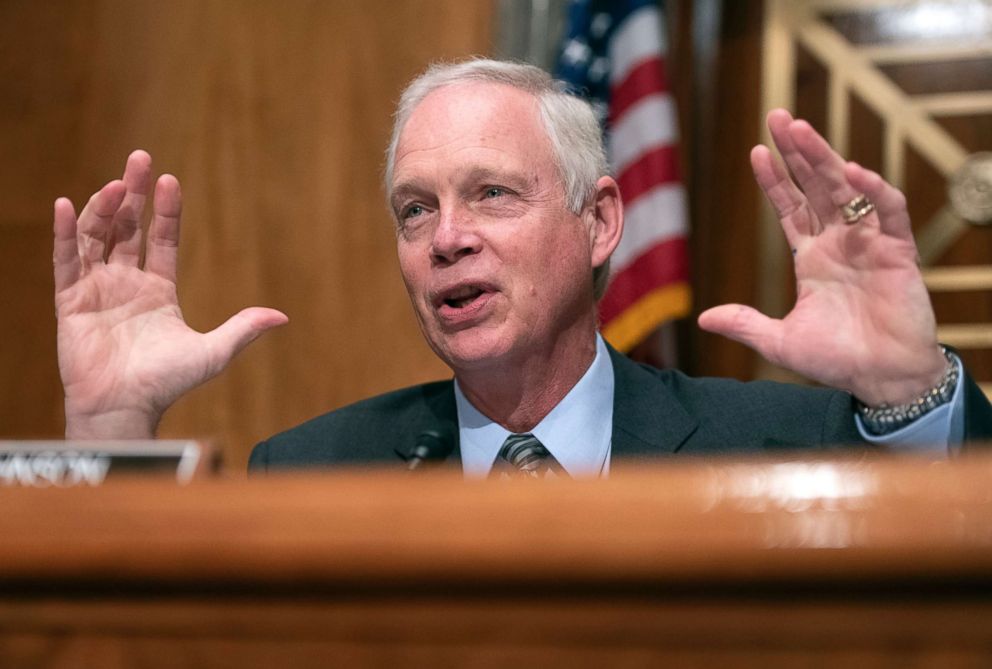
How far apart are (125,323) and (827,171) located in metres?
0.99

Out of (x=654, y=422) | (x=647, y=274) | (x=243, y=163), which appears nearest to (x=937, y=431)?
(x=654, y=422)

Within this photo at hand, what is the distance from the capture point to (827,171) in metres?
1.47

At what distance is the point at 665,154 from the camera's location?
2967mm

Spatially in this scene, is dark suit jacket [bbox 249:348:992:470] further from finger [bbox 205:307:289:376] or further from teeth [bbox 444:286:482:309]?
finger [bbox 205:307:289:376]

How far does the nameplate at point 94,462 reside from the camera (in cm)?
82

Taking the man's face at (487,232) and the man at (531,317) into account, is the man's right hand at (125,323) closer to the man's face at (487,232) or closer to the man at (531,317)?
the man at (531,317)

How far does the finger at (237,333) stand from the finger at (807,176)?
27.9 inches

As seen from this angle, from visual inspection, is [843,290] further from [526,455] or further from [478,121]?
[478,121]

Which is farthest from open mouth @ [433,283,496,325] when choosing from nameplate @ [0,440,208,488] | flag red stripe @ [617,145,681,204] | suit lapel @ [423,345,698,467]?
flag red stripe @ [617,145,681,204]

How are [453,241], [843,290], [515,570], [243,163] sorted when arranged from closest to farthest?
[515,570] < [843,290] < [453,241] < [243,163]

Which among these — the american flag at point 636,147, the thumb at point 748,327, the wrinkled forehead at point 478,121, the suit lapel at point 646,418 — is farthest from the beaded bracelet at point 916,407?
the american flag at point 636,147

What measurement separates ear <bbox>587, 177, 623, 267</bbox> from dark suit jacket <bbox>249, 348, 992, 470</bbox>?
192mm

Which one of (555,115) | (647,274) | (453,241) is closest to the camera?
(453,241)

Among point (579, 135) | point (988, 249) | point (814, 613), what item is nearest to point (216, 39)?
point (579, 135)
